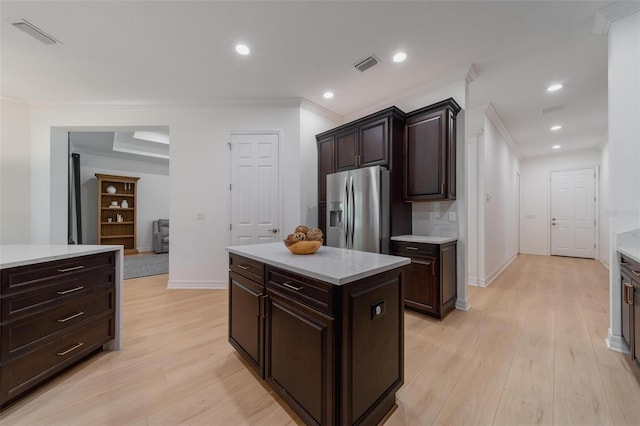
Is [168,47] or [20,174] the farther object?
[20,174]

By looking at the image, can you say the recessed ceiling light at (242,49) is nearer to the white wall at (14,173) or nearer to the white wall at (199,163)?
the white wall at (199,163)

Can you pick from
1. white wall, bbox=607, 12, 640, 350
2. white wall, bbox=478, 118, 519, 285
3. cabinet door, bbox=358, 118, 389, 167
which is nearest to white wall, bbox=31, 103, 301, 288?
cabinet door, bbox=358, 118, 389, 167

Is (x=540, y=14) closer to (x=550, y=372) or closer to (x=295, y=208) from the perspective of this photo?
(x=550, y=372)

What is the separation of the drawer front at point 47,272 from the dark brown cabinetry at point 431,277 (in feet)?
9.25

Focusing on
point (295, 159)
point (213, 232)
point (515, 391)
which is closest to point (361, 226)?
point (295, 159)

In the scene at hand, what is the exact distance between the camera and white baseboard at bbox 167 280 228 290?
375 cm

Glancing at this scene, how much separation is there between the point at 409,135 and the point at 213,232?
312cm

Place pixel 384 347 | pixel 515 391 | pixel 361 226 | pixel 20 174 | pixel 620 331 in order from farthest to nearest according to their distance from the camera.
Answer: pixel 20 174
pixel 361 226
pixel 620 331
pixel 515 391
pixel 384 347

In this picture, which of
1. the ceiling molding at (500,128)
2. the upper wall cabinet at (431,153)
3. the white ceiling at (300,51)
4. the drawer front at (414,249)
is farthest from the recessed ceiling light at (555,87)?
the drawer front at (414,249)

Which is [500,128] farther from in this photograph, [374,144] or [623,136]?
[374,144]

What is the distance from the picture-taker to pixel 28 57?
2668mm

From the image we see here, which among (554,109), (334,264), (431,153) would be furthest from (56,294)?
(554,109)

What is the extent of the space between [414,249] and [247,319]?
190 cm

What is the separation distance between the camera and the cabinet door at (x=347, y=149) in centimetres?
341
